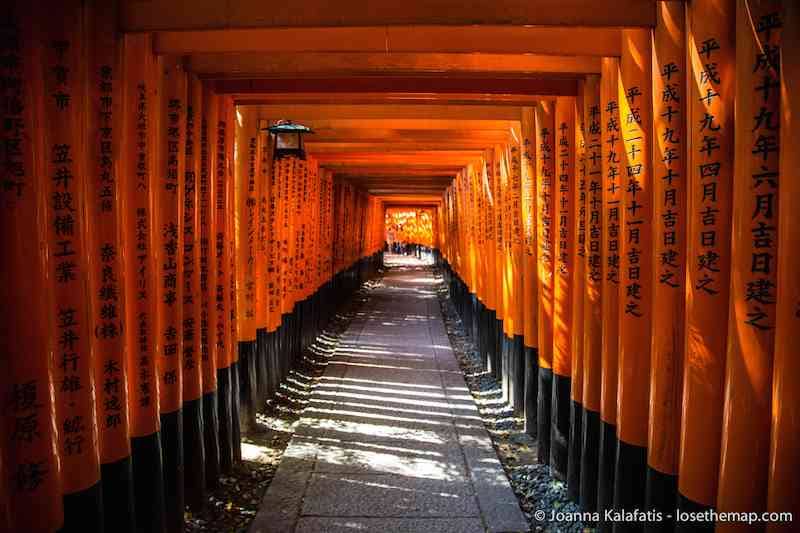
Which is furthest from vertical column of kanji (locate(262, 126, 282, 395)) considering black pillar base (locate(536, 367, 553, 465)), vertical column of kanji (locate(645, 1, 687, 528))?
vertical column of kanji (locate(645, 1, 687, 528))

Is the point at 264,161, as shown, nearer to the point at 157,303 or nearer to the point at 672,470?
the point at 157,303

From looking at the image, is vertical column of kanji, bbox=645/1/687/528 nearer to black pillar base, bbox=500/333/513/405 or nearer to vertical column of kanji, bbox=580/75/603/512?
vertical column of kanji, bbox=580/75/603/512

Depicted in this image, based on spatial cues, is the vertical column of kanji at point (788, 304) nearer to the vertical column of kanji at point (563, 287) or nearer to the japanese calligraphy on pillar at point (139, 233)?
the vertical column of kanji at point (563, 287)

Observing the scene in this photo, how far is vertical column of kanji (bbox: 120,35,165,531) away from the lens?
356 cm

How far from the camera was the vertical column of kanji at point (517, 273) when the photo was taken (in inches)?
263

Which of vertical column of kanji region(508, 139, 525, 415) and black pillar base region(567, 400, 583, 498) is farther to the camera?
vertical column of kanji region(508, 139, 525, 415)

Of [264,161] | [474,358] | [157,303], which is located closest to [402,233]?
[474,358]

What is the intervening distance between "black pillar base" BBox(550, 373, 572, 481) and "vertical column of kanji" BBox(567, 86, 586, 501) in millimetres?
252

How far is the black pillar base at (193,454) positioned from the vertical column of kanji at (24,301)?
1934 millimetres

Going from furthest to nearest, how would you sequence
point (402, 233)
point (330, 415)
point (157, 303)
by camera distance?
point (402, 233) → point (330, 415) → point (157, 303)

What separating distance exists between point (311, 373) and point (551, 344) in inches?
194

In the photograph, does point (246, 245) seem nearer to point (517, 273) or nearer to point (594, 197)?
point (517, 273)

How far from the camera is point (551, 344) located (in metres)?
5.52

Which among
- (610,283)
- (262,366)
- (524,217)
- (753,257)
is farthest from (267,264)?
(753,257)
